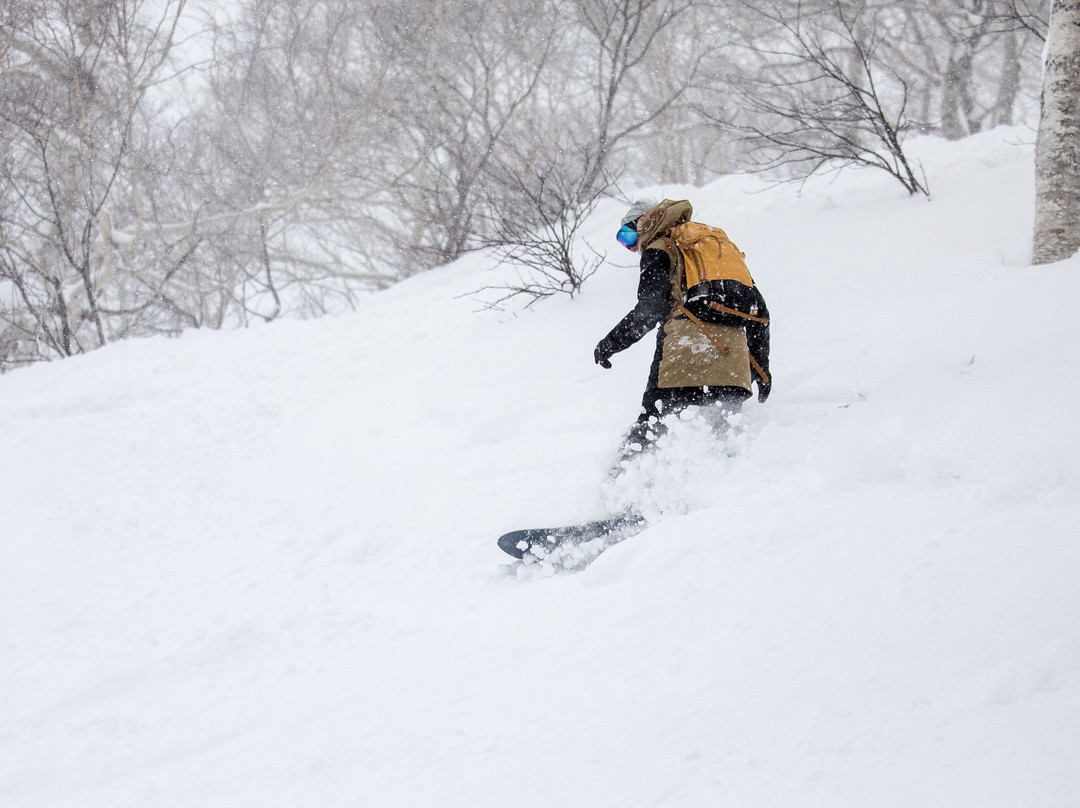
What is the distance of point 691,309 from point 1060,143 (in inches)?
106

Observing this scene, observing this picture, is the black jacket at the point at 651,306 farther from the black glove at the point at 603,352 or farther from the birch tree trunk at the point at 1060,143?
the birch tree trunk at the point at 1060,143

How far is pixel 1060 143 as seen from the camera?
13.4ft

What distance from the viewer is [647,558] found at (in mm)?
2449

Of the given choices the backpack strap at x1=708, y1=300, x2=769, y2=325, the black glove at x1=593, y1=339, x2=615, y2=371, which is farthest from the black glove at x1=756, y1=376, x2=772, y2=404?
the black glove at x1=593, y1=339, x2=615, y2=371

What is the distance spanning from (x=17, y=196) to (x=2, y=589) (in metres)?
9.86

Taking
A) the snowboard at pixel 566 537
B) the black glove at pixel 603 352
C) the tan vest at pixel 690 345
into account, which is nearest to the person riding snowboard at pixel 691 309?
the tan vest at pixel 690 345

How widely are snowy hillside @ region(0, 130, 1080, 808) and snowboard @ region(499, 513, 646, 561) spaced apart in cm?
13

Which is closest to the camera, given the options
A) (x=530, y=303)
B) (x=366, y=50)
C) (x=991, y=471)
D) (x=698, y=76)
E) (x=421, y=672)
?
(x=421, y=672)

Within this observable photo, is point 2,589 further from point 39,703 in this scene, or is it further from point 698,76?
point 698,76

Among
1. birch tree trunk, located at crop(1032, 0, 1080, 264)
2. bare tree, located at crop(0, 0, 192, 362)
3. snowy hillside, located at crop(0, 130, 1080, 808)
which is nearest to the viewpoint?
snowy hillside, located at crop(0, 130, 1080, 808)

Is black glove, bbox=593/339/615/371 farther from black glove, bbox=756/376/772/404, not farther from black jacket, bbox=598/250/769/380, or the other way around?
black glove, bbox=756/376/772/404

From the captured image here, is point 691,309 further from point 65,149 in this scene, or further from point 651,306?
point 65,149

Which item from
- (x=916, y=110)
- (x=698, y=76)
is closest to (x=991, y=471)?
(x=698, y=76)

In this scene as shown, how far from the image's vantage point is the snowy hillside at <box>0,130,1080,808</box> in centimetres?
159
